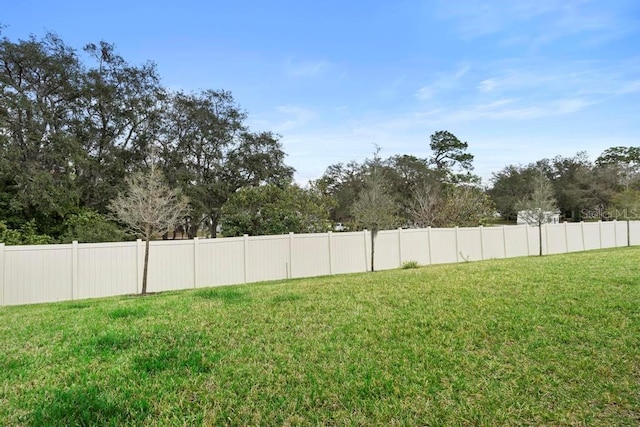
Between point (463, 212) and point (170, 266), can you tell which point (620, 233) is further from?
point (170, 266)

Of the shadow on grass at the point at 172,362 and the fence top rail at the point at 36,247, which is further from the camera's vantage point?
the fence top rail at the point at 36,247

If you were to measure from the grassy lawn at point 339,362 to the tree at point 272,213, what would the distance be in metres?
10.9

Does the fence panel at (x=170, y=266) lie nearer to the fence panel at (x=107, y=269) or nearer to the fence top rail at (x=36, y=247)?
the fence panel at (x=107, y=269)

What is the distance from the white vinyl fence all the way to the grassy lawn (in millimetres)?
4831

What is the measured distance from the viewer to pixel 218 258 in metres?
10.8

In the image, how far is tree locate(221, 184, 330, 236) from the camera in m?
15.7

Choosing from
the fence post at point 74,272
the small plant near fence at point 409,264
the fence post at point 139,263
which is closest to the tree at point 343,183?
the small plant near fence at point 409,264

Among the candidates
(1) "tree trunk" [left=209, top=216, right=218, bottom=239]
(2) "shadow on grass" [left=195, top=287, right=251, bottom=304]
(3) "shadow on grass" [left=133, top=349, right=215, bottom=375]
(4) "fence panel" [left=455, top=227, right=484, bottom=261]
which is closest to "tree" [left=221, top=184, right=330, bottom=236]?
(4) "fence panel" [left=455, top=227, right=484, bottom=261]

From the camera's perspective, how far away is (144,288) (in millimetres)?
8977

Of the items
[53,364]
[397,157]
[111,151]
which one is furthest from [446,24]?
[397,157]

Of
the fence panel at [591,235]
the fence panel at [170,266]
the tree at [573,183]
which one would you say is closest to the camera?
the fence panel at [170,266]

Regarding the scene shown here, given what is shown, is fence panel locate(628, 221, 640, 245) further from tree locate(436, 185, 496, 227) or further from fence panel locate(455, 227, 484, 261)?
fence panel locate(455, 227, 484, 261)

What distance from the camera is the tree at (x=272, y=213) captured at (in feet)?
51.5

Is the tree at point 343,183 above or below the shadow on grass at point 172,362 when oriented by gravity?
above
